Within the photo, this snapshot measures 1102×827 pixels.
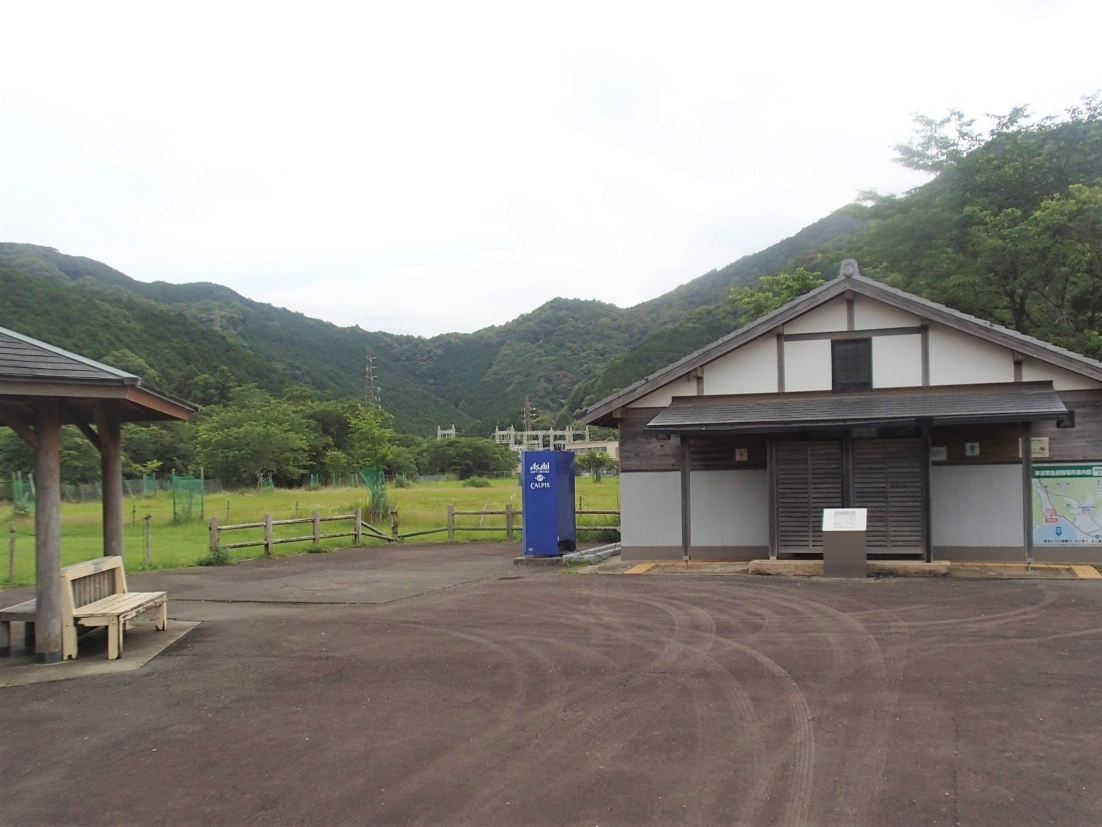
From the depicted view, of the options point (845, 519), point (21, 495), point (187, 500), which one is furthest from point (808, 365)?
point (21, 495)

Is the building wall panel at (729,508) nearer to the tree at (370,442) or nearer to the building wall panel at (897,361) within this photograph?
the building wall panel at (897,361)

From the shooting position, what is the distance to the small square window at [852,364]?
15844 mm

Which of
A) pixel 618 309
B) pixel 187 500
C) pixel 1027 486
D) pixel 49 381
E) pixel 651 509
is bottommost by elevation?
pixel 187 500

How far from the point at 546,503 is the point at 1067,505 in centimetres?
932

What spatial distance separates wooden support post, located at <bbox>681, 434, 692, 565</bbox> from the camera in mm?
15914

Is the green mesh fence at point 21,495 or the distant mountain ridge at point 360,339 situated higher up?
the distant mountain ridge at point 360,339

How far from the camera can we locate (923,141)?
32375mm

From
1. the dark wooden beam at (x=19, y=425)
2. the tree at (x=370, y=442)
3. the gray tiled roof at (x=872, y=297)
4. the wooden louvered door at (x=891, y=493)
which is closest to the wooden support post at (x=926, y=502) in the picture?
the wooden louvered door at (x=891, y=493)

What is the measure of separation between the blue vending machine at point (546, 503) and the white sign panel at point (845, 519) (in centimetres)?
552

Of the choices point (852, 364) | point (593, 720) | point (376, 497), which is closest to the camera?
point (593, 720)

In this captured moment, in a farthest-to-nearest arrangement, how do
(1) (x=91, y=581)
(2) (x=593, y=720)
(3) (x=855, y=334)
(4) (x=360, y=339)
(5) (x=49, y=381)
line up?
(4) (x=360, y=339) → (3) (x=855, y=334) → (1) (x=91, y=581) → (5) (x=49, y=381) → (2) (x=593, y=720)

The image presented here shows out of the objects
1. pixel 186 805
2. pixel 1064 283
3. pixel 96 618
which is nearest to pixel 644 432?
pixel 96 618

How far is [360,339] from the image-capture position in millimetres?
130375

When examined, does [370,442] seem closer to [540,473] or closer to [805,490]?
[540,473]
